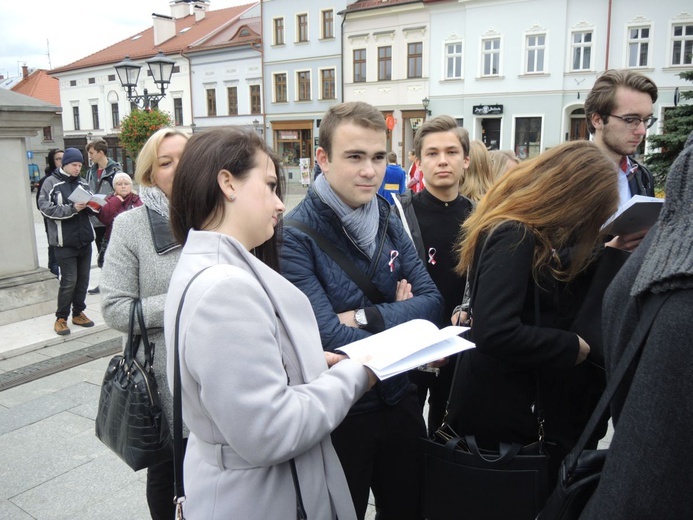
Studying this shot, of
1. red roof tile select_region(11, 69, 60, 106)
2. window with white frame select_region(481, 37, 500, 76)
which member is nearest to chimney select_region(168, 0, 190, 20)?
red roof tile select_region(11, 69, 60, 106)

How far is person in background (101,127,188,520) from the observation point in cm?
233

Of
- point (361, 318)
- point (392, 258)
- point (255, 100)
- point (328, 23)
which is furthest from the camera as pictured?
point (255, 100)

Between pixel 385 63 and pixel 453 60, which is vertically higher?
pixel 385 63

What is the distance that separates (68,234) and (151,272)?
4.01 m

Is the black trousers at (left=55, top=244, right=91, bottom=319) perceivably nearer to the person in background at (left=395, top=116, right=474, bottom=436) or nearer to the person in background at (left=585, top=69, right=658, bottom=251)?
the person in background at (left=395, top=116, right=474, bottom=436)

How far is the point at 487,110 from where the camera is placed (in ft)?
91.3

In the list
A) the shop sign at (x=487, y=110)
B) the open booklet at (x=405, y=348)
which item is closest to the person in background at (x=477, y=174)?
the open booklet at (x=405, y=348)

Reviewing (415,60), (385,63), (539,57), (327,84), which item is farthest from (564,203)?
(327,84)

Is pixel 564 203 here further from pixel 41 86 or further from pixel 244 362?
pixel 41 86

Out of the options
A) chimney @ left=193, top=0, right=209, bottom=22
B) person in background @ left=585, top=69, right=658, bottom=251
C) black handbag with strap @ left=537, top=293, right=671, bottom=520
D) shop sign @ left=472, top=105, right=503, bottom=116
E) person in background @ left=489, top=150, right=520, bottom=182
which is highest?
chimney @ left=193, top=0, right=209, bottom=22

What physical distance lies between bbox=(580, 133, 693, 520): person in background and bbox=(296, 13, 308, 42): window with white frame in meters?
Result: 36.5

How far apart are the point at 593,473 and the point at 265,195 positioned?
1006 mm

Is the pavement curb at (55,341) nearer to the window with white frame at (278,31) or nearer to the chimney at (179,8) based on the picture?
the window with white frame at (278,31)

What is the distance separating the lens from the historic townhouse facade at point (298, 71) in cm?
3359
